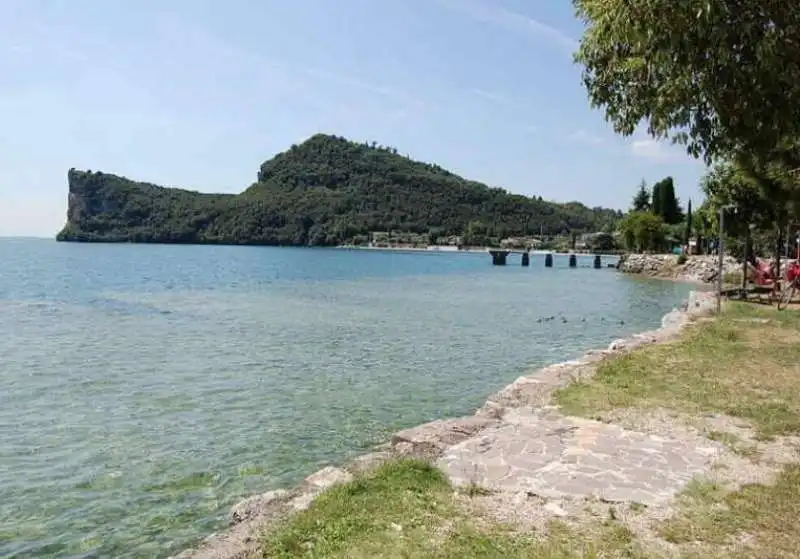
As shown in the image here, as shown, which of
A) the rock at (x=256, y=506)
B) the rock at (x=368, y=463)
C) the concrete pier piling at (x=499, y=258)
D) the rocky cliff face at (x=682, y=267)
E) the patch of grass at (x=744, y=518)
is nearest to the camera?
the patch of grass at (x=744, y=518)

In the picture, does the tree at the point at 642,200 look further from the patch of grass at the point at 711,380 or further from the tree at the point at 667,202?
the patch of grass at the point at 711,380

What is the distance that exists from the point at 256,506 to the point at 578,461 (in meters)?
3.27

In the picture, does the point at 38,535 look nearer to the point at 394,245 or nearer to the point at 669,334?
the point at 669,334

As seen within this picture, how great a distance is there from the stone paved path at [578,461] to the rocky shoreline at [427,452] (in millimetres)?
47

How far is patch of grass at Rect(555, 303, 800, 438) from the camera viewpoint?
355 inches

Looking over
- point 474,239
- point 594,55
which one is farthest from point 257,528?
point 474,239

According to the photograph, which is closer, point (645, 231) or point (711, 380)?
point (711, 380)

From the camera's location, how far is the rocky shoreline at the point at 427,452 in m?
5.45

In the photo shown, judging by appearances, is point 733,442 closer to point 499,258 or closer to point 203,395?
point 203,395

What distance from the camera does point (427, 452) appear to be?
751 cm

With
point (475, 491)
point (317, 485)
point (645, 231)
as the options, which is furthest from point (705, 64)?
point (645, 231)

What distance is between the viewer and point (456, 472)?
21.7 ft

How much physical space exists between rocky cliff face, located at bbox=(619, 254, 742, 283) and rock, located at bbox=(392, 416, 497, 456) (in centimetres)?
3863

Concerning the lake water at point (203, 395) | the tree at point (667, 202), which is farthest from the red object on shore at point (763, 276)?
the tree at point (667, 202)
